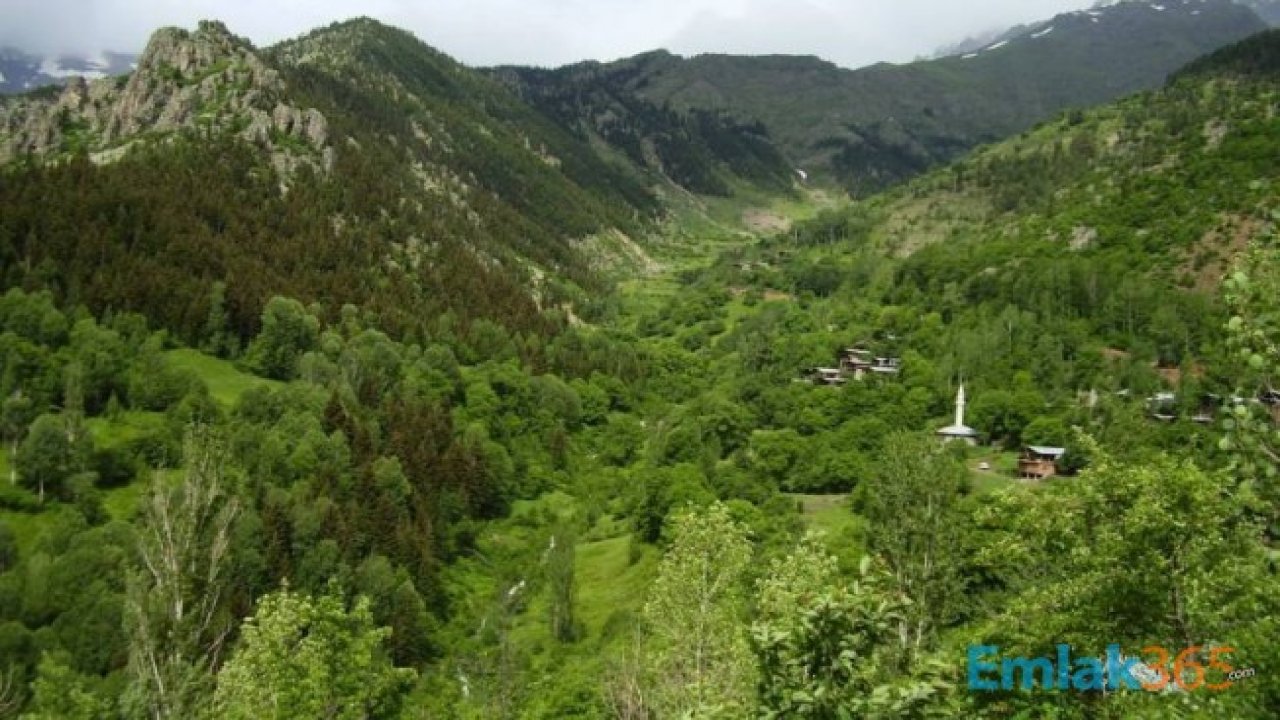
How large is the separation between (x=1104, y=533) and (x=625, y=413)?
172 metres

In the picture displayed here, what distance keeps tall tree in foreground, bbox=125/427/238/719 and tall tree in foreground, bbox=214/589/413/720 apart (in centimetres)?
280

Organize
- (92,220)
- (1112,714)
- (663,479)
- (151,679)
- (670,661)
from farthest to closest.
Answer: (92,220) → (663,479) → (670,661) → (151,679) → (1112,714)

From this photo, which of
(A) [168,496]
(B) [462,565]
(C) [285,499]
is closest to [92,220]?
(C) [285,499]

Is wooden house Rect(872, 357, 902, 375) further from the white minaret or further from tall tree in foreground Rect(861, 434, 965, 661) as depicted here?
tall tree in foreground Rect(861, 434, 965, 661)

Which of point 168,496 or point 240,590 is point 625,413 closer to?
point 240,590

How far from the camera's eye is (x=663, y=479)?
400 ft

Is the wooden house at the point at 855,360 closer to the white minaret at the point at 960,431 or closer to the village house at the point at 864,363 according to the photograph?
the village house at the point at 864,363

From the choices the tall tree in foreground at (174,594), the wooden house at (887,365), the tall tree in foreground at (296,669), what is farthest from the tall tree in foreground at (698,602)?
the wooden house at (887,365)

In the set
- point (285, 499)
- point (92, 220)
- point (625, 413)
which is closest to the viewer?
point (285, 499)

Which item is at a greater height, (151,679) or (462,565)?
(151,679)

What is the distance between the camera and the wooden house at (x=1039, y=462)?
114812 millimetres
